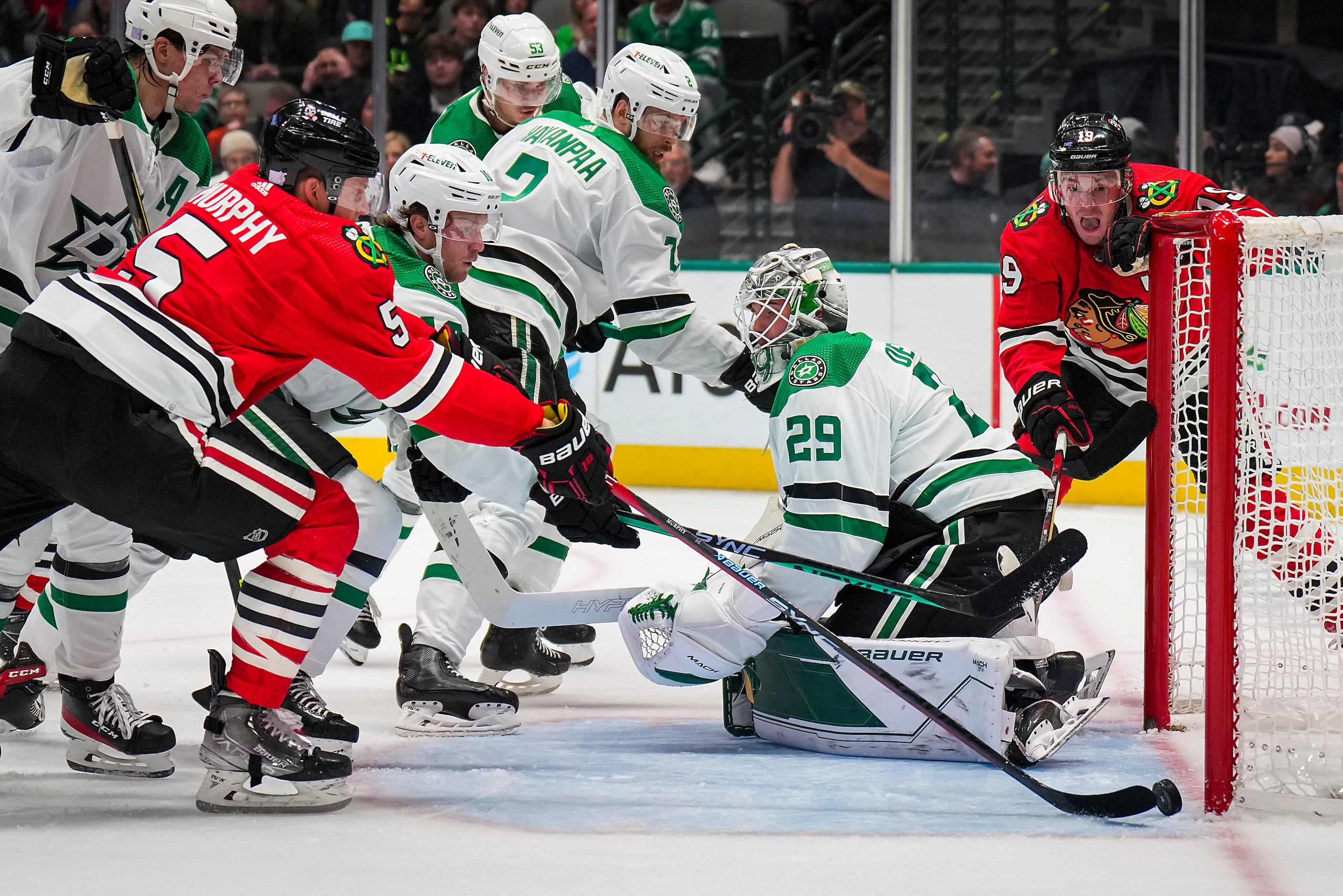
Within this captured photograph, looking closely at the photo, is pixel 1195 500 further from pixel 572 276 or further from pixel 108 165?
pixel 108 165

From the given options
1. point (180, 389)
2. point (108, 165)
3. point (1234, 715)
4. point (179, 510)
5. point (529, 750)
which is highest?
point (108, 165)

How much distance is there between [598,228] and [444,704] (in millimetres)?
995

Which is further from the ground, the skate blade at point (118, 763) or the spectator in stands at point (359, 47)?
the spectator in stands at point (359, 47)

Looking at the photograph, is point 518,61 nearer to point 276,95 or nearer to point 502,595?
point 502,595

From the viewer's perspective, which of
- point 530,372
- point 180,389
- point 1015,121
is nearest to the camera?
point 180,389

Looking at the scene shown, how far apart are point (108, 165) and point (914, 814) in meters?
1.86

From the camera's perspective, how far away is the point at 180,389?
2.17 m

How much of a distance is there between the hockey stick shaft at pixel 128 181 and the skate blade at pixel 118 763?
3.17 ft

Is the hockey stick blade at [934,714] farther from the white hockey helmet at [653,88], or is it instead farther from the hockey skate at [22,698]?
the hockey skate at [22,698]

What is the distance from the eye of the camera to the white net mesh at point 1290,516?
7.53ft

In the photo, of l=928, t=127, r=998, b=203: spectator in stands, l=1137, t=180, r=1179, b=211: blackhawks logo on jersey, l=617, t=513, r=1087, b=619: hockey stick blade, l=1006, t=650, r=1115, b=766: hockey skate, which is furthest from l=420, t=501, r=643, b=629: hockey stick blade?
l=928, t=127, r=998, b=203: spectator in stands

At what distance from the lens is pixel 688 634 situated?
2.64 m

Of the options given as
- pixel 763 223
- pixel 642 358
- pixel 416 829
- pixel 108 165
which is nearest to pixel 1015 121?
pixel 763 223

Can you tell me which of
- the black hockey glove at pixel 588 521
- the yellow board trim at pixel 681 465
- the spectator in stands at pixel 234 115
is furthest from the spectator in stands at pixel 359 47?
the black hockey glove at pixel 588 521
